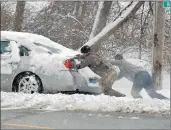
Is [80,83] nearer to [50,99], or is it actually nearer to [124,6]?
[50,99]

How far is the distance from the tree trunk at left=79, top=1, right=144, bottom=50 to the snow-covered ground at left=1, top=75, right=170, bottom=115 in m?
3.20

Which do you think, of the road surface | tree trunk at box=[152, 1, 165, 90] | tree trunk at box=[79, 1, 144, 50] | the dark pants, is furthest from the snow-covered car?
tree trunk at box=[152, 1, 165, 90]

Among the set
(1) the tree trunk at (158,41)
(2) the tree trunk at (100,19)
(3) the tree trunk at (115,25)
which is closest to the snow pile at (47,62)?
→ (3) the tree trunk at (115,25)

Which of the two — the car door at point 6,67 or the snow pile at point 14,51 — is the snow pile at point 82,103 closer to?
the car door at point 6,67

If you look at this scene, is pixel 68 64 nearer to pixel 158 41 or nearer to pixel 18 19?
pixel 18 19

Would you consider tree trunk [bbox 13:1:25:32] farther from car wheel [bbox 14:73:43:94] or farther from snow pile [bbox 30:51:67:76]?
car wheel [bbox 14:73:43:94]

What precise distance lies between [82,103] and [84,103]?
4 cm

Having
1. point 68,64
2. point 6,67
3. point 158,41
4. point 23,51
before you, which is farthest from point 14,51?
point 158,41

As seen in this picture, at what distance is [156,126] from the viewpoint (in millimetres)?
7180

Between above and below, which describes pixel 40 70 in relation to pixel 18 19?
below

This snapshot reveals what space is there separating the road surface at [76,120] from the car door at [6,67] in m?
0.49

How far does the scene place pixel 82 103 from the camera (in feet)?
28.4

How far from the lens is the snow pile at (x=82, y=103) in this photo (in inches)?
335

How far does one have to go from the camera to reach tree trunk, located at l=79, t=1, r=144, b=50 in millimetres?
12469
